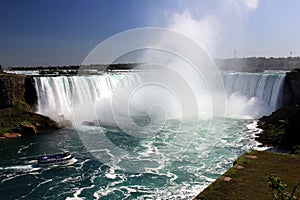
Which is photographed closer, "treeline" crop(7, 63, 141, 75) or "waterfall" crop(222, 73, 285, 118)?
"waterfall" crop(222, 73, 285, 118)

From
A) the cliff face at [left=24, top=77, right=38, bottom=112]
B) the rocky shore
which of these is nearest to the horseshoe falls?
the cliff face at [left=24, top=77, right=38, bottom=112]

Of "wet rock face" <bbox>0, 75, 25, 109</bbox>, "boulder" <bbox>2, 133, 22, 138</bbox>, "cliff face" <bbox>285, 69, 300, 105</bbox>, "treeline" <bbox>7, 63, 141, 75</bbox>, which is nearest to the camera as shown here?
"boulder" <bbox>2, 133, 22, 138</bbox>

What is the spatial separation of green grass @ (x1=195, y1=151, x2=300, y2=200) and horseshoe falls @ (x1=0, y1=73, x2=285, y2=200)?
7.85 feet

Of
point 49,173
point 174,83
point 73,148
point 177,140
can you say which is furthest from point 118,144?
point 174,83

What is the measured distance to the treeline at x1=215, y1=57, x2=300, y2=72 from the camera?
6744 centimetres

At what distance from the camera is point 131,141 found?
19234 mm

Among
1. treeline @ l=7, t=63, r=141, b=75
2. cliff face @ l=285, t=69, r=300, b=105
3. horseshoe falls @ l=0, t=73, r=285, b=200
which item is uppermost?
treeline @ l=7, t=63, r=141, b=75

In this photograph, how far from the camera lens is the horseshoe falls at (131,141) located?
11953mm

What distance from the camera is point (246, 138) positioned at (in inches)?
764

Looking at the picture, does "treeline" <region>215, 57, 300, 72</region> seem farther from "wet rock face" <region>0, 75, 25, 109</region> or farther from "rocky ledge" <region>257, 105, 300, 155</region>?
"wet rock face" <region>0, 75, 25, 109</region>

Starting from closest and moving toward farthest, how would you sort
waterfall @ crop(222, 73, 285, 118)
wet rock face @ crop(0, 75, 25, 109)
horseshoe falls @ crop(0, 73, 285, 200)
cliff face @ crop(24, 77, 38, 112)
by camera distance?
horseshoe falls @ crop(0, 73, 285, 200) → wet rock face @ crop(0, 75, 25, 109) → cliff face @ crop(24, 77, 38, 112) → waterfall @ crop(222, 73, 285, 118)

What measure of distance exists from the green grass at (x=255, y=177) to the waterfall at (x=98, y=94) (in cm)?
1833

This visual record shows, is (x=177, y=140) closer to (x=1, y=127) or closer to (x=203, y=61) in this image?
(x=1, y=127)

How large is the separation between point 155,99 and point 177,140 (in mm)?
13069
